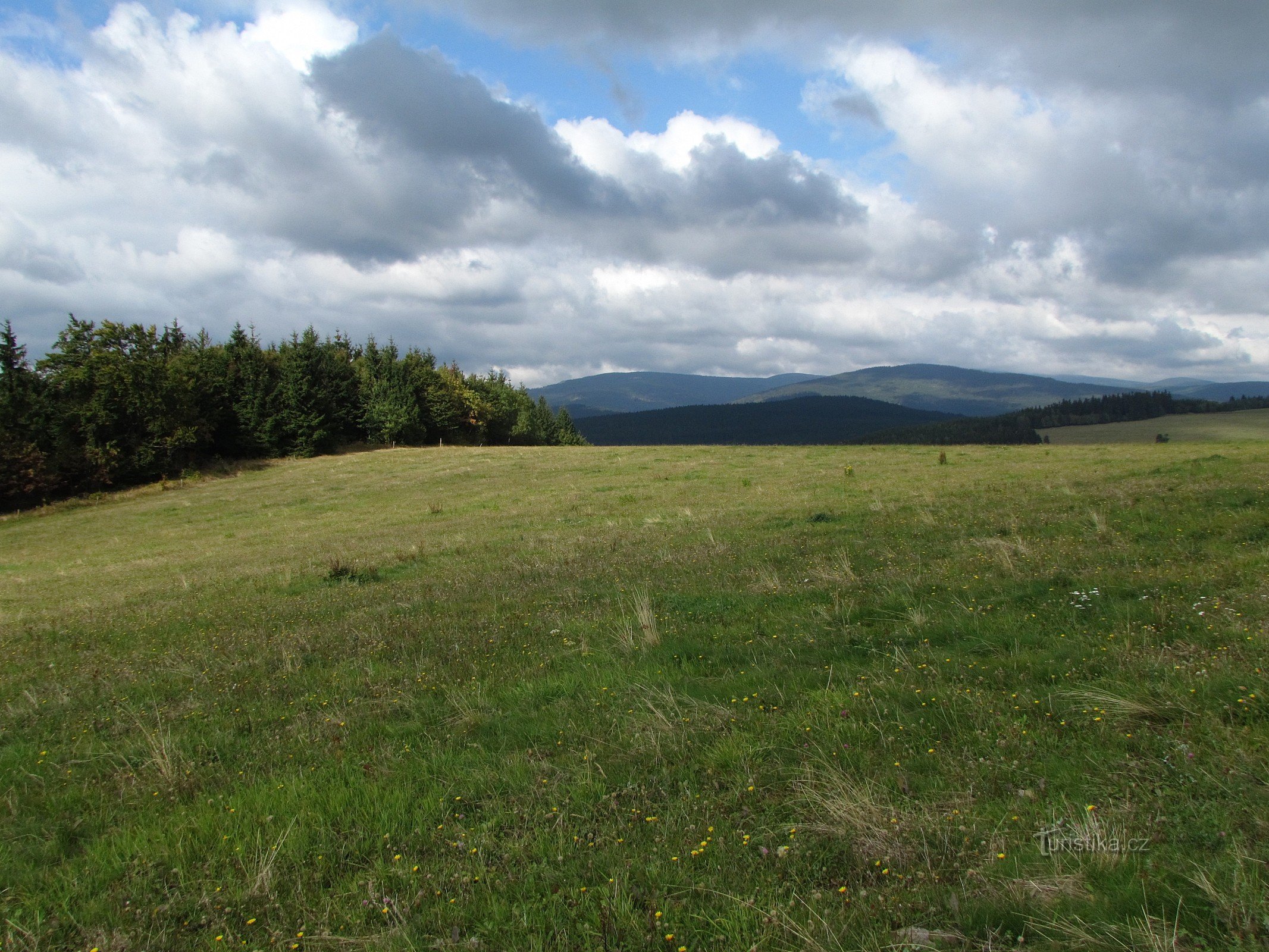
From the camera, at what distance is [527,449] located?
6216 cm

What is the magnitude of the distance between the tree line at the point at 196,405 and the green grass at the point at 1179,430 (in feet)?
225

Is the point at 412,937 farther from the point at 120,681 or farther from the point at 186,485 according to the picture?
the point at 186,485

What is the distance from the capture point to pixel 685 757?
507 cm

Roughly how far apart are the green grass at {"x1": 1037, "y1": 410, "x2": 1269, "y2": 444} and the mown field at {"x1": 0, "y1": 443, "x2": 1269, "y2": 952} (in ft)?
209

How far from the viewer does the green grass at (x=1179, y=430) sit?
212 feet

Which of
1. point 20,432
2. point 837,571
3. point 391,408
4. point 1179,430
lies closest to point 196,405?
point 20,432

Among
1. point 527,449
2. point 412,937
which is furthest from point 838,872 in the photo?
point 527,449

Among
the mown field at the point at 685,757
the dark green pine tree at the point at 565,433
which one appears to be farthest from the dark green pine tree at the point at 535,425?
the mown field at the point at 685,757

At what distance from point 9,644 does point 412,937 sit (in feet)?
41.0

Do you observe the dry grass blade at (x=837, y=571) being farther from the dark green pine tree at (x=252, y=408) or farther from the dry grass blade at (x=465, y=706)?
the dark green pine tree at (x=252, y=408)

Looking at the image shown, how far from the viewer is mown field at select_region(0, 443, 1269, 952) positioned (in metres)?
3.47

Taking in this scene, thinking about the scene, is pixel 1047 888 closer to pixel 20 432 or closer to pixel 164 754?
pixel 164 754

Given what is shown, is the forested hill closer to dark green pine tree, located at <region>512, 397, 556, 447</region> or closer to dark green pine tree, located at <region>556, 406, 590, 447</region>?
dark green pine tree, located at <region>556, 406, 590, 447</region>

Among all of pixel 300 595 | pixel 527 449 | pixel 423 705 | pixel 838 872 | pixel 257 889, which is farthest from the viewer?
pixel 527 449
